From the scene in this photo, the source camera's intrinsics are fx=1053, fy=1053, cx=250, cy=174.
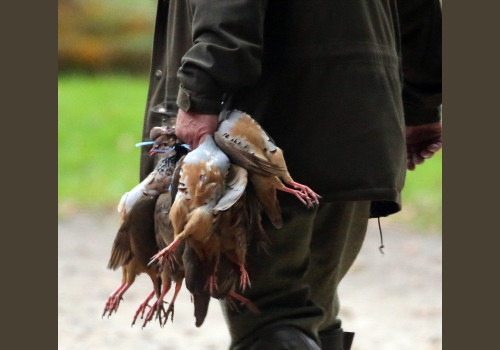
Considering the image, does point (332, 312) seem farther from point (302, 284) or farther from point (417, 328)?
point (417, 328)

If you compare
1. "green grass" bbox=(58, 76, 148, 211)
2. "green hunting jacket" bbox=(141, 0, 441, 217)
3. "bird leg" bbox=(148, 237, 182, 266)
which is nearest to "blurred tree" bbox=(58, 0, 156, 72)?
"green grass" bbox=(58, 76, 148, 211)

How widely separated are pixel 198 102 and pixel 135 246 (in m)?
0.47

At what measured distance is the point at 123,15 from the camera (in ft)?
42.8

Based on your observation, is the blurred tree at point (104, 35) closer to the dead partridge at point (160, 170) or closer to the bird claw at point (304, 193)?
the dead partridge at point (160, 170)

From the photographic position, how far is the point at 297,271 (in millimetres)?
3223

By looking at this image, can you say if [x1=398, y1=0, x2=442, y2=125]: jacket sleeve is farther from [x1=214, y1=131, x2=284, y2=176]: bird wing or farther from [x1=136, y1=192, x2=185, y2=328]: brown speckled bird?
[x1=136, y1=192, x2=185, y2=328]: brown speckled bird

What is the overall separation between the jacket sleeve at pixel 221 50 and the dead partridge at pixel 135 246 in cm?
35

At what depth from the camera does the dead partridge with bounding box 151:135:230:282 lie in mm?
2812

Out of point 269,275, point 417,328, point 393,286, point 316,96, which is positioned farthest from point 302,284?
point 393,286

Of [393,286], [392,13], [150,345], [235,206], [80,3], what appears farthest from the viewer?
[80,3]

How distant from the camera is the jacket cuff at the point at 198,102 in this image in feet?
9.59

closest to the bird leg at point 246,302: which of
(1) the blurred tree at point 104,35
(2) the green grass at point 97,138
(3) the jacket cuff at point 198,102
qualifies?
(3) the jacket cuff at point 198,102

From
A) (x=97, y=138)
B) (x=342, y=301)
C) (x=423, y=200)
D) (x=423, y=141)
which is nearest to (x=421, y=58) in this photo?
(x=423, y=141)

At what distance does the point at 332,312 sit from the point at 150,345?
1.50 meters
